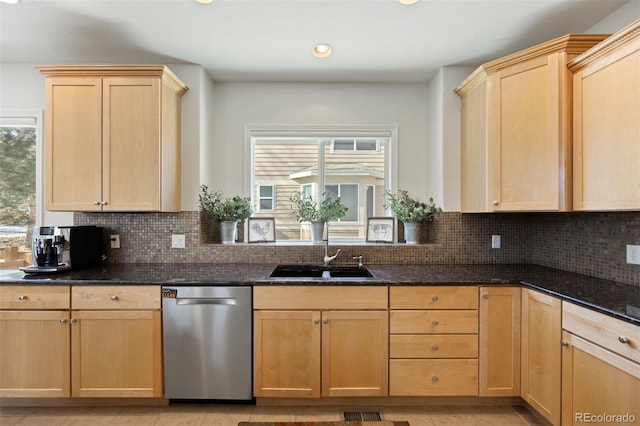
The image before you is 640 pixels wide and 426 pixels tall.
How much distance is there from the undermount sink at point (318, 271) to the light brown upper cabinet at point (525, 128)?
41.2 inches

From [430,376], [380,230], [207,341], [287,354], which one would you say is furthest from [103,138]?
[430,376]

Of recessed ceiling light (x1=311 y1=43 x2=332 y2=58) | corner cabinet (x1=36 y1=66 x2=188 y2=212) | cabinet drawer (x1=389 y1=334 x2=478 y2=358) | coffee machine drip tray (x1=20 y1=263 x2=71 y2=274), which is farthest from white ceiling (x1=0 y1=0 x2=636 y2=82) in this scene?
cabinet drawer (x1=389 y1=334 x2=478 y2=358)

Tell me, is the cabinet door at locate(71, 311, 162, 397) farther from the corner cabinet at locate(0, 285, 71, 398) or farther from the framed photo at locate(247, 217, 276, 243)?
the framed photo at locate(247, 217, 276, 243)

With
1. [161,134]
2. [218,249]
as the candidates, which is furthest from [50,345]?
[161,134]

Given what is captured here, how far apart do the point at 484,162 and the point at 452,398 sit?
5.39 ft

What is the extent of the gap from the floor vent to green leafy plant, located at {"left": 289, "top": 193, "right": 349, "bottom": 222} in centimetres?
147

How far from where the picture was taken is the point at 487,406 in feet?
6.95

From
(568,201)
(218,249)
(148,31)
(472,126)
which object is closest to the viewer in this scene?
(568,201)

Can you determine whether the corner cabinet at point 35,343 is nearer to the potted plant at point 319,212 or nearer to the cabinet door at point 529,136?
the potted plant at point 319,212

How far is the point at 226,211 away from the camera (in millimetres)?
2725

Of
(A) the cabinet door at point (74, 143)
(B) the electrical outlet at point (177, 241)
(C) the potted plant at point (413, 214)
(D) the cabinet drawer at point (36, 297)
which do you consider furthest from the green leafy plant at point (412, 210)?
(D) the cabinet drawer at point (36, 297)

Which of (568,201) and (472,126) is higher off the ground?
(472,126)

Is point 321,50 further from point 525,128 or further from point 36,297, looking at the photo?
point 36,297

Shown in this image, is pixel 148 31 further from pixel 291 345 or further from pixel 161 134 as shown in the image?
pixel 291 345
